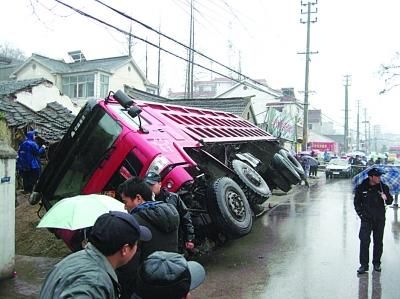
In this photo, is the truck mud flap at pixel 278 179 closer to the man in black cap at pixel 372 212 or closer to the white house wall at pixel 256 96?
the man in black cap at pixel 372 212

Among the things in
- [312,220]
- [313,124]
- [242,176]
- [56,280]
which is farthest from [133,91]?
[313,124]

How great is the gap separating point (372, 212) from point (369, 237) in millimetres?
367

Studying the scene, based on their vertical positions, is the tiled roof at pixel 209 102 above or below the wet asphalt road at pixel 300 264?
above

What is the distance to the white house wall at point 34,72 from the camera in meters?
37.4

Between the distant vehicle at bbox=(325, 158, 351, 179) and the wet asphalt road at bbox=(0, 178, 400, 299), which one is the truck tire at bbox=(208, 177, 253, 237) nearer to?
the wet asphalt road at bbox=(0, 178, 400, 299)

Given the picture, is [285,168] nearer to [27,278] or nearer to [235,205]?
[235,205]

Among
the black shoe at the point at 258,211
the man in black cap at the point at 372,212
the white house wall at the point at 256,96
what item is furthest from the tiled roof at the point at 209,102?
the white house wall at the point at 256,96

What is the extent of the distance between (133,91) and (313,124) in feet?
208

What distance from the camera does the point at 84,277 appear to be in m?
2.03

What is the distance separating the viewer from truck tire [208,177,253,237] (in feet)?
22.4

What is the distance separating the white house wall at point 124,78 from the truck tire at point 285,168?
2449 centimetres

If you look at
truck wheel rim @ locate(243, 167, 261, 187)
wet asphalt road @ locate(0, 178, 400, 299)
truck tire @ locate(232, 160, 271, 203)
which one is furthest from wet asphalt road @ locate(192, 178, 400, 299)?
truck wheel rim @ locate(243, 167, 261, 187)

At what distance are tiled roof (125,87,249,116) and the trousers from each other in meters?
16.3

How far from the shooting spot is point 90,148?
7301 mm
